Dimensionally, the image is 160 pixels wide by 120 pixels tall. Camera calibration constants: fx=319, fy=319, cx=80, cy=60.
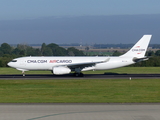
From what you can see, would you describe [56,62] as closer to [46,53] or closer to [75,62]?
[75,62]

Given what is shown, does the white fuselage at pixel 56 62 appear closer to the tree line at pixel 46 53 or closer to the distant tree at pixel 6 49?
the tree line at pixel 46 53
